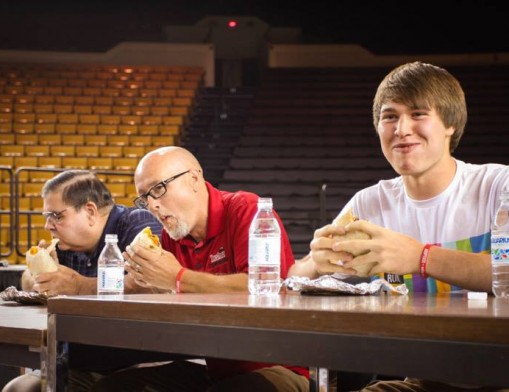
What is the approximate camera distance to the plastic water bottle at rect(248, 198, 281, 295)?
155 cm

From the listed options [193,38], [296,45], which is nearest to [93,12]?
[193,38]

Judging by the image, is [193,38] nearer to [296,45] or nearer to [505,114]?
[296,45]

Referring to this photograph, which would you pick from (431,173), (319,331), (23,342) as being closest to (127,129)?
(431,173)

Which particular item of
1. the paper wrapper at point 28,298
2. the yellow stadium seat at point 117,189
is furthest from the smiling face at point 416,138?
the yellow stadium seat at point 117,189

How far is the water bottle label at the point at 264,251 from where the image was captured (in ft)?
5.07

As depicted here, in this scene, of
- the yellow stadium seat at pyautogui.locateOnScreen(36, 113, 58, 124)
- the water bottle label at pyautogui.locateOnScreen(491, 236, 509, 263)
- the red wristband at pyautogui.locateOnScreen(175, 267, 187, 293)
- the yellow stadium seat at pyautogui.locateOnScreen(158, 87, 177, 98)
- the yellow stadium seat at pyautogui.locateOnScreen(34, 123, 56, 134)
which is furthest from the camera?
the yellow stadium seat at pyautogui.locateOnScreen(158, 87, 177, 98)

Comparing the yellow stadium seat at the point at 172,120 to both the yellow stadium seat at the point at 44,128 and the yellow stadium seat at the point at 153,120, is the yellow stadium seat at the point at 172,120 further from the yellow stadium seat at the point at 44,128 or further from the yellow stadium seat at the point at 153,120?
the yellow stadium seat at the point at 44,128

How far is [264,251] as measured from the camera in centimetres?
154

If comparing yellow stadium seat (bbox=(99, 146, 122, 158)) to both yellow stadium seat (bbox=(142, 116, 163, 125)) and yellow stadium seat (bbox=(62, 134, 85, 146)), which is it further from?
yellow stadium seat (bbox=(142, 116, 163, 125))

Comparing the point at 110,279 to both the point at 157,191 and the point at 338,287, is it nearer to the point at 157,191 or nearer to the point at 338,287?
the point at 157,191

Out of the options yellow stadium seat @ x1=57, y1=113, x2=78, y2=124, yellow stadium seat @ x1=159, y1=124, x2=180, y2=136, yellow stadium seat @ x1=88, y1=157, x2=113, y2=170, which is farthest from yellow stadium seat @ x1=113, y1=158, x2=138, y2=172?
yellow stadium seat @ x1=57, y1=113, x2=78, y2=124

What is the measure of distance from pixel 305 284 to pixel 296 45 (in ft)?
40.0

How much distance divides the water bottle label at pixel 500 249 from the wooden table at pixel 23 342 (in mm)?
845

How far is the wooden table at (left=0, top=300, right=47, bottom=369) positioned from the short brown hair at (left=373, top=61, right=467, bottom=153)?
923mm
